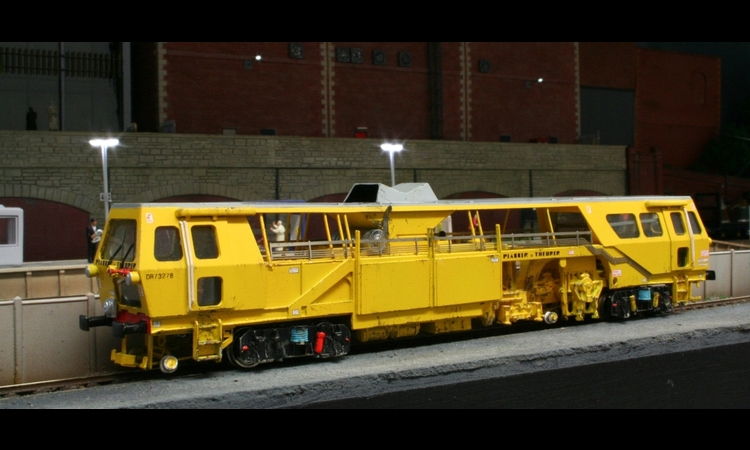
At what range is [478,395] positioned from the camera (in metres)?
10.4

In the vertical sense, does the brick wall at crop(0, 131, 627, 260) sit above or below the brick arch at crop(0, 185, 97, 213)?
above

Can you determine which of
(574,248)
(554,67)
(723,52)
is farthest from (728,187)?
(574,248)

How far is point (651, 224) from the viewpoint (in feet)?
58.2

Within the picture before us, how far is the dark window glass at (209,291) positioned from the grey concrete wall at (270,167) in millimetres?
18892

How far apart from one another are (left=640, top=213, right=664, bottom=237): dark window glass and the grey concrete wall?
18.1 m

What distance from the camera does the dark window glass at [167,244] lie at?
1177 centimetres

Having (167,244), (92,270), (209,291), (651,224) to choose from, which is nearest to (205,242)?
(167,244)

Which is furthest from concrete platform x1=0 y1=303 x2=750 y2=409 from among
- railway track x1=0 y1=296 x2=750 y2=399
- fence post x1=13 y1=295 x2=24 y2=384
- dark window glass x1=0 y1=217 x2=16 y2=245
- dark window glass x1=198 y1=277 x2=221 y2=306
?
dark window glass x1=0 y1=217 x2=16 y2=245

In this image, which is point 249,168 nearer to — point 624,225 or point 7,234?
point 7,234

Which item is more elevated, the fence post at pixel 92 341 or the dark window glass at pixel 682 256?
the dark window glass at pixel 682 256

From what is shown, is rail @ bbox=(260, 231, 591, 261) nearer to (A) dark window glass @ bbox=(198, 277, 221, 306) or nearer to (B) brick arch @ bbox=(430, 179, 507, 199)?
(A) dark window glass @ bbox=(198, 277, 221, 306)

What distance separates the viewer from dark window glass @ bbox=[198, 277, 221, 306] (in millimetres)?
11938

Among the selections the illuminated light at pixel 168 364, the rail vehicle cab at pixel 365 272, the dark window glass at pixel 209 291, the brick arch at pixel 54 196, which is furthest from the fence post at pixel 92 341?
the brick arch at pixel 54 196

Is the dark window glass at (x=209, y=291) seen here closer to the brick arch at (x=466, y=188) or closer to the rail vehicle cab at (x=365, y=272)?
the rail vehicle cab at (x=365, y=272)
